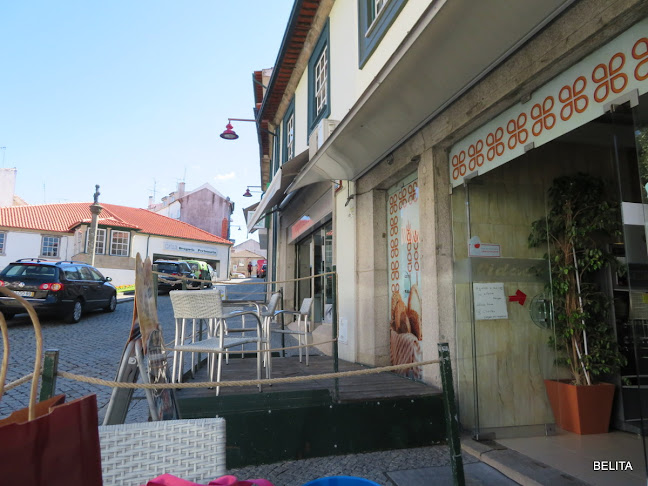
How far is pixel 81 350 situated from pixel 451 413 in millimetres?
7955

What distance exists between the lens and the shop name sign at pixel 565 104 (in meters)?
2.65

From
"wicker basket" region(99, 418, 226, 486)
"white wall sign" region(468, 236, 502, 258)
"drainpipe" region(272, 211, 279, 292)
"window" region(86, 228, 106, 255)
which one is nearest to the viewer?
"wicker basket" region(99, 418, 226, 486)

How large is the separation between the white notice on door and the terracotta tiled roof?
3407 cm

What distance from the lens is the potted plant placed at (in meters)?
4.30

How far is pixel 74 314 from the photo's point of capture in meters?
11.7

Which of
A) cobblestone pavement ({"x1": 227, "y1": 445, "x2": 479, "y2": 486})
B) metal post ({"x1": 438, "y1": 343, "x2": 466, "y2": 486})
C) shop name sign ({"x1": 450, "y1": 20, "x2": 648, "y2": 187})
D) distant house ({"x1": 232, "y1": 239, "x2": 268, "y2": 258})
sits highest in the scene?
distant house ({"x1": 232, "y1": 239, "x2": 268, "y2": 258})

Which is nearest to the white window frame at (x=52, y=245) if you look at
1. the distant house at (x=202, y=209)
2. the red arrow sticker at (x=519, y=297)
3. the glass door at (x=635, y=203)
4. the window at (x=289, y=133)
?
the distant house at (x=202, y=209)

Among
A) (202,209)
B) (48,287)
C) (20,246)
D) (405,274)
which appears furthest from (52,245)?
(405,274)

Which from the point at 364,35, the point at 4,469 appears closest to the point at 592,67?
the point at 4,469

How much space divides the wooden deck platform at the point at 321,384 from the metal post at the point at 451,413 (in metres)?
1.62

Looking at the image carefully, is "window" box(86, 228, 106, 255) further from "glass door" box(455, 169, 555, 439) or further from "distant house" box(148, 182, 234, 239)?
"glass door" box(455, 169, 555, 439)

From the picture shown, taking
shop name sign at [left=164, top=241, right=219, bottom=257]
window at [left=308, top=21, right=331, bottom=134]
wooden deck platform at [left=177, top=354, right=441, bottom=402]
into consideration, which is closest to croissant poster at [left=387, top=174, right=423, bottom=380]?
wooden deck platform at [left=177, top=354, right=441, bottom=402]

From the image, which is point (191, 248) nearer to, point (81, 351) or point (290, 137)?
point (290, 137)

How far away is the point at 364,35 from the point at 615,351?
5.34 meters
